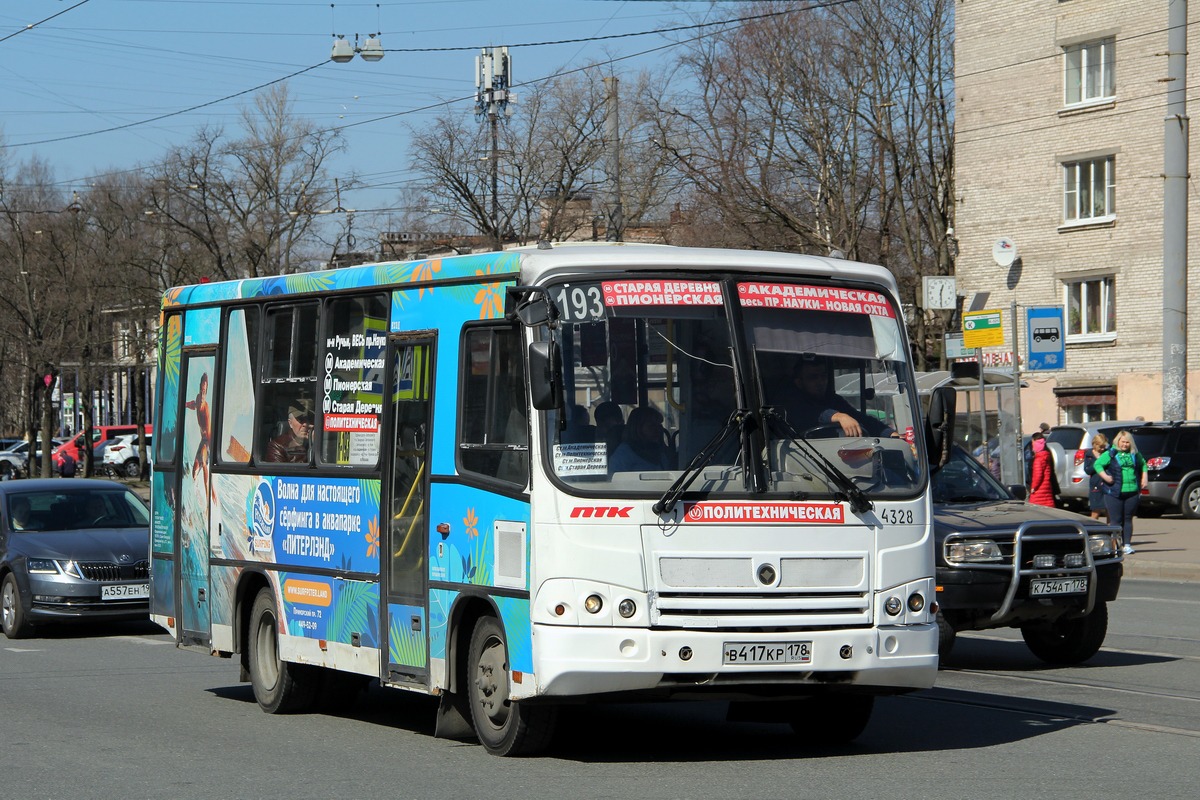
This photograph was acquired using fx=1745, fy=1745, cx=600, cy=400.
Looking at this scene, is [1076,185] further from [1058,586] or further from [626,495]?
[626,495]

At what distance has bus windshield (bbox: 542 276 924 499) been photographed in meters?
8.48

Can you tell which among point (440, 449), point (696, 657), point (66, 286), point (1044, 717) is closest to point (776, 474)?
point (696, 657)

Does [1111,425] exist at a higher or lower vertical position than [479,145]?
lower

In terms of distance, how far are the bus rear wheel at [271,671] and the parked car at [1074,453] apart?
76.6ft

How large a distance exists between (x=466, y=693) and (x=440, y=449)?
4.29ft

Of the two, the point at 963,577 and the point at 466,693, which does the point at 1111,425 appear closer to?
the point at 963,577

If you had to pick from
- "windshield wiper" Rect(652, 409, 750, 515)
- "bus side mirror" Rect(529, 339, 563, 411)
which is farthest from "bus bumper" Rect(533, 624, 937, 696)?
"bus side mirror" Rect(529, 339, 563, 411)

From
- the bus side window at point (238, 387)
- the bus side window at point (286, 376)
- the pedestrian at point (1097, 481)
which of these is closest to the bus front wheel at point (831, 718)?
the bus side window at point (286, 376)

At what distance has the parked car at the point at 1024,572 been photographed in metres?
12.3

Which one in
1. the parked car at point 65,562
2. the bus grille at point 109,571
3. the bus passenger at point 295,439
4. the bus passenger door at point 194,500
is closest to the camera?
the bus passenger at point 295,439

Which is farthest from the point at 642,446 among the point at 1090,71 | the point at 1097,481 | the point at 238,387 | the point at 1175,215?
the point at 1090,71

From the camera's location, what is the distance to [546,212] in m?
49.1

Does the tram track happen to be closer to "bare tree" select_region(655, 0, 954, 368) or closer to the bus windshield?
the bus windshield

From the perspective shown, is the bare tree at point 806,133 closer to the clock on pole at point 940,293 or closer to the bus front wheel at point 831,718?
the clock on pole at point 940,293
